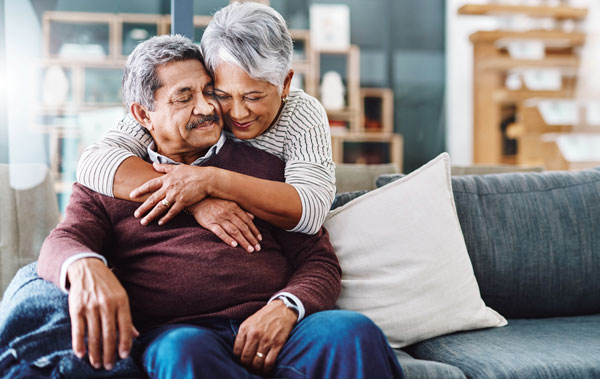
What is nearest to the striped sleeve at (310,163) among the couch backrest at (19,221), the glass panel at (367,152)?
the couch backrest at (19,221)

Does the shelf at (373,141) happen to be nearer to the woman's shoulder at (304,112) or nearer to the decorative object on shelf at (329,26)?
the decorative object on shelf at (329,26)

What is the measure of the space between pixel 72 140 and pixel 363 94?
3.12 metres

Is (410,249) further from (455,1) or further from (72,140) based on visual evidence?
(455,1)

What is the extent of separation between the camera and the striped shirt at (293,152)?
1.35 meters

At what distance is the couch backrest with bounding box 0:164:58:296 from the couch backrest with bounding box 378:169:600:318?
1346 millimetres

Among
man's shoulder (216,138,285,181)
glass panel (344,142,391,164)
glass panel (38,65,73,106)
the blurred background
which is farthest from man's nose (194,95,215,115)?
glass panel (344,142,391,164)

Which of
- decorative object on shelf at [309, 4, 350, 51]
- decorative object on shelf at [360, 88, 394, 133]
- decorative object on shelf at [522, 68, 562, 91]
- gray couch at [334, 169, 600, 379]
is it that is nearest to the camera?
gray couch at [334, 169, 600, 379]

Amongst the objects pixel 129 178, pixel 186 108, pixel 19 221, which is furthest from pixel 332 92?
pixel 129 178

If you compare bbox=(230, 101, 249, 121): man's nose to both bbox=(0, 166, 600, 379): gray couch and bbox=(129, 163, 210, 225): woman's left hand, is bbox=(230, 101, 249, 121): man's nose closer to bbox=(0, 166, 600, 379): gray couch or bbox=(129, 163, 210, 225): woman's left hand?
bbox=(129, 163, 210, 225): woman's left hand

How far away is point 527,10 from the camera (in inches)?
217

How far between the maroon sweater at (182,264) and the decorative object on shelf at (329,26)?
453 centimetres

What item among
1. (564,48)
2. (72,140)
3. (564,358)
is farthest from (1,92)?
(564,48)

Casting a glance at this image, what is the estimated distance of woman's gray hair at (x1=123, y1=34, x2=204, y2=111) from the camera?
1.39 meters

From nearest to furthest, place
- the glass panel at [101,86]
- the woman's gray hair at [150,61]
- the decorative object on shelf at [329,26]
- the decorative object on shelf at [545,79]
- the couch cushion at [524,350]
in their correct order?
the couch cushion at [524,350], the woman's gray hair at [150,61], the glass panel at [101,86], the decorative object on shelf at [545,79], the decorative object on shelf at [329,26]
